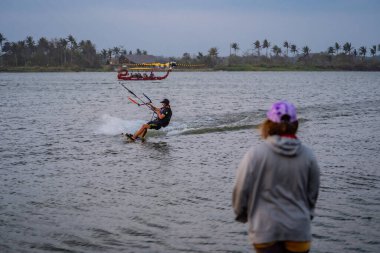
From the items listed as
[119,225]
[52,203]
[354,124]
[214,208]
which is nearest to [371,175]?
[214,208]

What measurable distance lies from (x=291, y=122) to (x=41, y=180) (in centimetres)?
1090

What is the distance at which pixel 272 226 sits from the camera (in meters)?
4.34

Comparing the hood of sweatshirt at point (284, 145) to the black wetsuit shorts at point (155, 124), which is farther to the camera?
the black wetsuit shorts at point (155, 124)

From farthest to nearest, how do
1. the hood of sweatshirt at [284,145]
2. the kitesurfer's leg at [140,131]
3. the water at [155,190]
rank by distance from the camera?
the kitesurfer's leg at [140,131]
the water at [155,190]
the hood of sweatshirt at [284,145]

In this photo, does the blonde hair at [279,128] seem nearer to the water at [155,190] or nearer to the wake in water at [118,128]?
the water at [155,190]

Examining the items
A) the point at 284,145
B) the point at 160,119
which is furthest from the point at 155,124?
the point at 284,145

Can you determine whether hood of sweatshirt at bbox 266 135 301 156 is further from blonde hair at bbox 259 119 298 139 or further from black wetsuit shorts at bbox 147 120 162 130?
black wetsuit shorts at bbox 147 120 162 130

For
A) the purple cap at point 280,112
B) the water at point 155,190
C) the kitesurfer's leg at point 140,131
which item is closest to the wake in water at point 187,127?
the water at point 155,190

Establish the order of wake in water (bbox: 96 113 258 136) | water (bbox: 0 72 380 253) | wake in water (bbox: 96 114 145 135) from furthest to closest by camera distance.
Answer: wake in water (bbox: 96 114 145 135)
wake in water (bbox: 96 113 258 136)
water (bbox: 0 72 380 253)

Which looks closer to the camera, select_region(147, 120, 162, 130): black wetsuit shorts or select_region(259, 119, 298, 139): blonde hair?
select_region(259, 119, 298, 139): blonde hair

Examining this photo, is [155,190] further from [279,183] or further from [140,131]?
[140,131]

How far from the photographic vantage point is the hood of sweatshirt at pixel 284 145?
421 cm

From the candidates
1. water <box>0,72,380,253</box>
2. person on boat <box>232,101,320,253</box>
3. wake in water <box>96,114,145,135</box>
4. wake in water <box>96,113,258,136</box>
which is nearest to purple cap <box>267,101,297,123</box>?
person on boat <box>232,101,320,253</box>

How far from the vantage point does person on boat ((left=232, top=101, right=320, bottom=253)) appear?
14.0 ft
